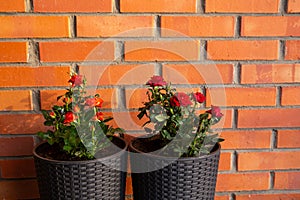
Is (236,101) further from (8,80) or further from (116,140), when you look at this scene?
(8,80)

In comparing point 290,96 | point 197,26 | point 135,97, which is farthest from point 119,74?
point 290,96

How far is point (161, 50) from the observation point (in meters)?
1.37

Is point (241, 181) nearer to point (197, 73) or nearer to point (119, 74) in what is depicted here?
point (197, 73)

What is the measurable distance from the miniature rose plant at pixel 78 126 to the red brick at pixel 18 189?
1.00 ft

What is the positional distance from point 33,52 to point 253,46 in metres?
0.78

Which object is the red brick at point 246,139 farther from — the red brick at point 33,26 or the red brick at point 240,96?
the red brick at point 33,26

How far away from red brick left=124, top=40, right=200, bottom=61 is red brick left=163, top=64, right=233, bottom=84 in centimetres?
3

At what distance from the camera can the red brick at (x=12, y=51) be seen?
4.29ft

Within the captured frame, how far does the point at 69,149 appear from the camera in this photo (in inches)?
45.2

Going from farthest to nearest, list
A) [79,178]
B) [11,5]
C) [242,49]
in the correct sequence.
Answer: [242,49]
[11,5]
[79,178]

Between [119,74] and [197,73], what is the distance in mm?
281

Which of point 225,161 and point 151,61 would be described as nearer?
point 151,61

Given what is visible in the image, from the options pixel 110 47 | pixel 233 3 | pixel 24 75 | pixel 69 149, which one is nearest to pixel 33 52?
pixel 24 75

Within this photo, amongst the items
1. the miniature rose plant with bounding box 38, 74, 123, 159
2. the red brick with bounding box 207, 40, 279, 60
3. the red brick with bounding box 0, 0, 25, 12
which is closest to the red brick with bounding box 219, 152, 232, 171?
the red brick with bounding box 207, 40, 279, 60
